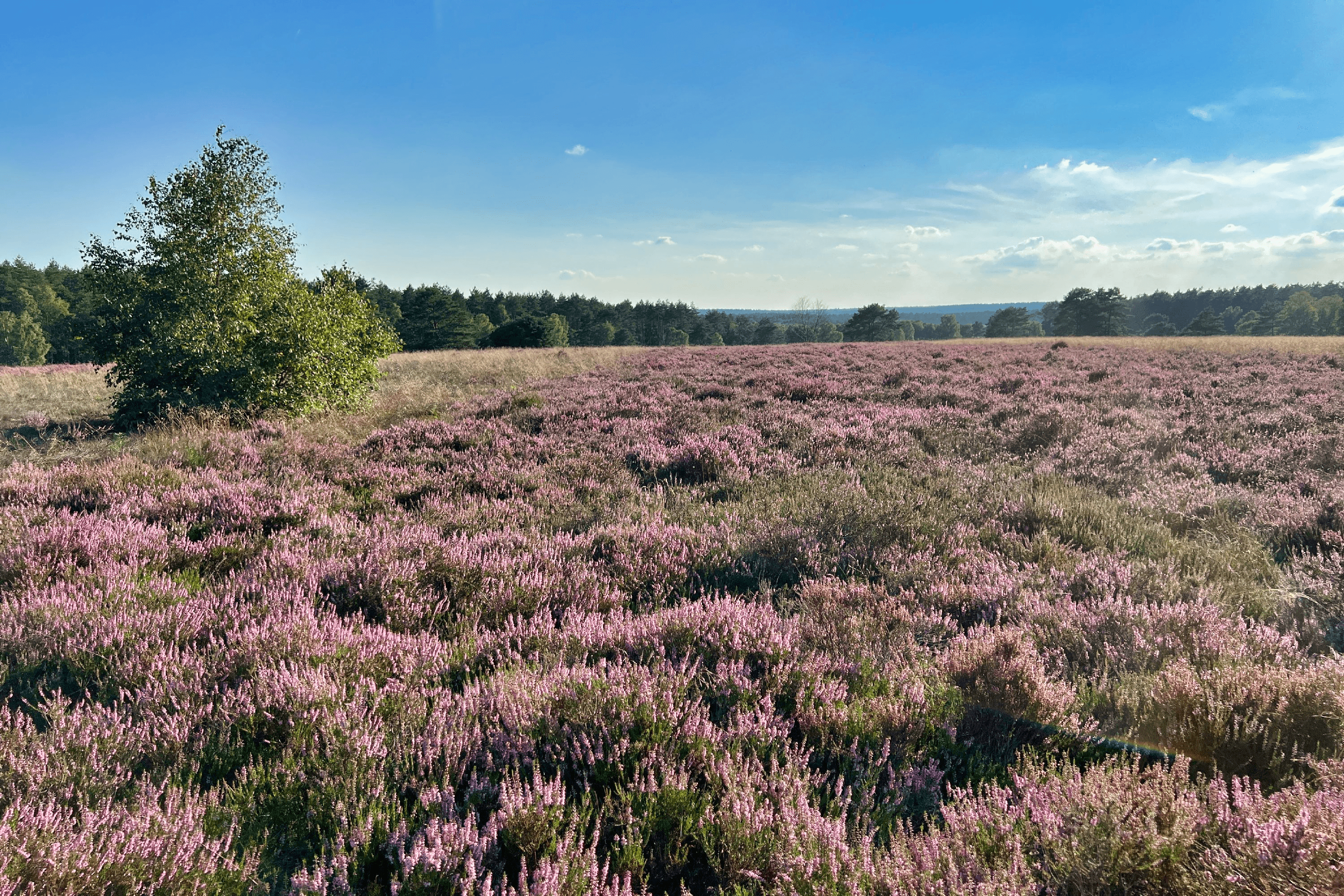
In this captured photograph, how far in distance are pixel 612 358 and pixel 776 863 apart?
1090 inches

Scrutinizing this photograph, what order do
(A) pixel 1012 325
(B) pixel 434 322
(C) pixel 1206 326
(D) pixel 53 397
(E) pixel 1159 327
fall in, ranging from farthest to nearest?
(A) pixel 1012 325, (E) pixel 1159 327, (C) pixel 1206 326, (B) pixel 434 322, (D) pixel 53 397

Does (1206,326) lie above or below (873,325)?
below

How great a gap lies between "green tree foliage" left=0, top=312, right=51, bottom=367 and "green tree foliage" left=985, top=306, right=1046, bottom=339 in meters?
108

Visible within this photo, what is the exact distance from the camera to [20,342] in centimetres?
5209

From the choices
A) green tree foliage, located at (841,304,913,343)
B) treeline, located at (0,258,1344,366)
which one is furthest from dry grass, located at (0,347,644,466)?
green tree foliage, located at (841,304,913,343)

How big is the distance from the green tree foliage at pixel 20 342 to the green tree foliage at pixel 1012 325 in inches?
4254

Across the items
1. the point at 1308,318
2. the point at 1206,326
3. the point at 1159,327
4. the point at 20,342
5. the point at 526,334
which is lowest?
the point at 20,342

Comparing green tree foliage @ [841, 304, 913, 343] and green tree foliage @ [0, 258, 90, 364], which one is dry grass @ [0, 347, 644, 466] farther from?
green tree foliage @ [841, 304, 913, 343]

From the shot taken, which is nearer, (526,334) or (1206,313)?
(526,334)

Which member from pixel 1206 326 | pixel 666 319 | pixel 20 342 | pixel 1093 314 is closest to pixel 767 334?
pixel 666 319

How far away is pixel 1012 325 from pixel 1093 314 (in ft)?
44.4

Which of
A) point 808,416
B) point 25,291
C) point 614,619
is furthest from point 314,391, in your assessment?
point 25,291

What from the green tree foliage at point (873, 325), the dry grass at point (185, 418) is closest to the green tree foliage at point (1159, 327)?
the green tree foliage at point (873, 325)

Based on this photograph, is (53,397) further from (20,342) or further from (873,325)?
(873,325)
